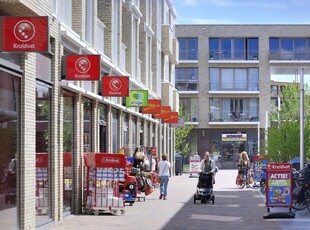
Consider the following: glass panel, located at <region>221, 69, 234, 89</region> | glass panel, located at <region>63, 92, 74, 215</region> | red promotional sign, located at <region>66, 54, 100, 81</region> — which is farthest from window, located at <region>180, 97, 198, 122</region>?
red promotional sign, located at <region>66, 54, 100, 81</region>

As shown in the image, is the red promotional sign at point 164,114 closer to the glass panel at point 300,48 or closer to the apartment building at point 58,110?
the apartment building at point 58,110

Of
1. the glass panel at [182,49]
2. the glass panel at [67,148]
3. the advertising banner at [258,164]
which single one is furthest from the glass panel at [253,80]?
the glass panel at [67,148]

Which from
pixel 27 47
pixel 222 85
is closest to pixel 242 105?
pixel 222 85

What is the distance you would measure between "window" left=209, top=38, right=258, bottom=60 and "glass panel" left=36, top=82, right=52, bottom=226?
62413 millimetres

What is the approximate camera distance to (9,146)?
14398 millimetres

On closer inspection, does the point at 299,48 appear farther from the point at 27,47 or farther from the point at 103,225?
the point at 27,47

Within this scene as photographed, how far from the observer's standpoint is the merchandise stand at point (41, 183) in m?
17.2

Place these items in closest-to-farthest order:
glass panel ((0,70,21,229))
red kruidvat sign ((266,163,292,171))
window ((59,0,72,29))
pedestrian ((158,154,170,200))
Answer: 1. glass panel ((0,70,21,229))
2. window ((59,0,72,29))
3. red kruidvat sign ((266,163,292,171))
4. pedestrian ((158,154,170,200))

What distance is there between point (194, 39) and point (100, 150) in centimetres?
5573

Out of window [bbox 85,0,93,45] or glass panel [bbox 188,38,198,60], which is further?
glass panel [bbox 188,38,198,60]

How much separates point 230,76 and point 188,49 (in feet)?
16.9

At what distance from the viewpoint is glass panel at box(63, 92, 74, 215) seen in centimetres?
1994

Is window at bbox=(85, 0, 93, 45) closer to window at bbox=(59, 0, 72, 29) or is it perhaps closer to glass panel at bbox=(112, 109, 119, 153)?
window at bbox=(59, 0, 72, 29)

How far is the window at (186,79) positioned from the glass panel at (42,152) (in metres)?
61.7
